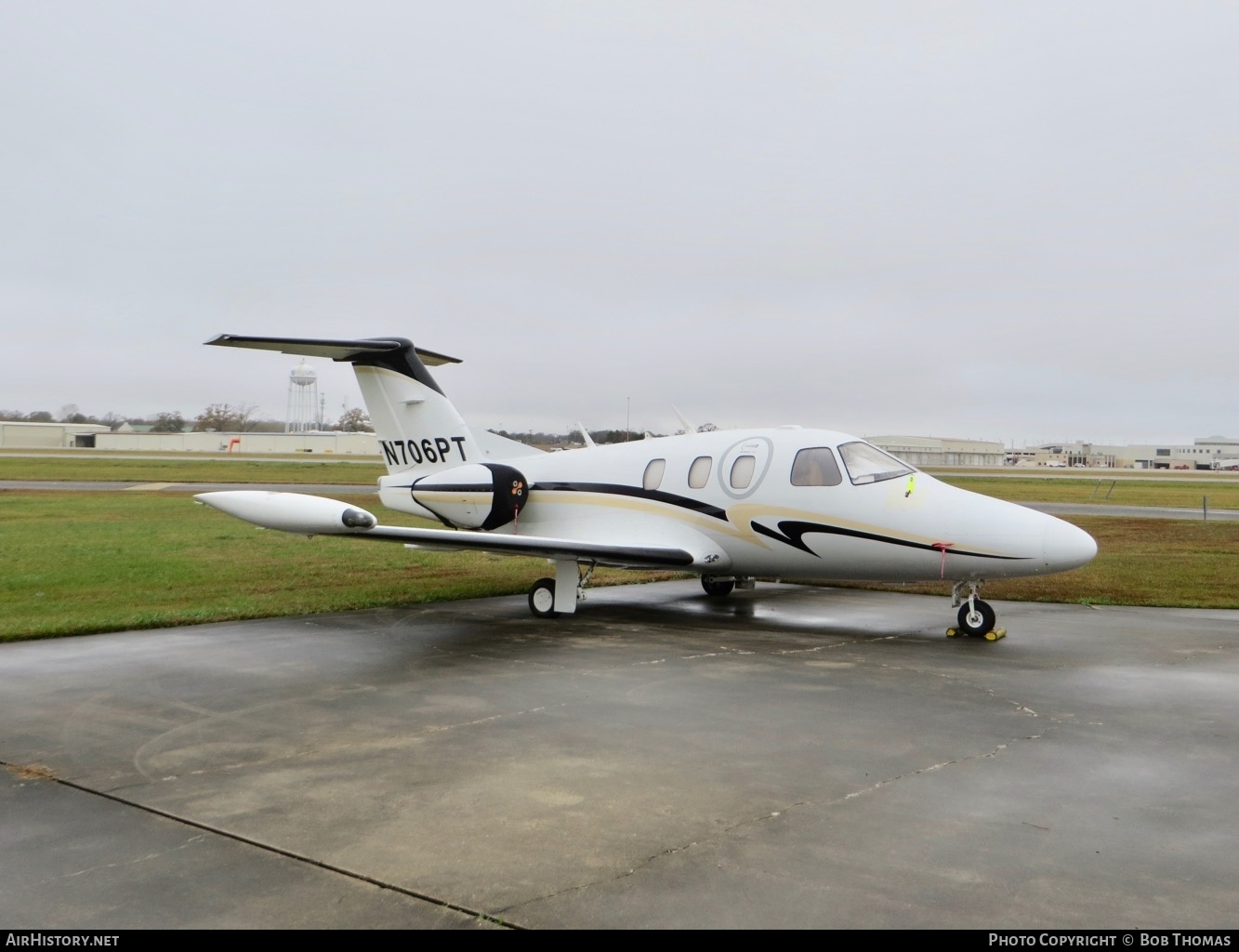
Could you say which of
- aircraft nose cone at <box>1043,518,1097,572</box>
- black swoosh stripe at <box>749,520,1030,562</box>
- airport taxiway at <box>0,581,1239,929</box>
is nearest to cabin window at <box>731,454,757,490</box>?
black swoosh stripe at <box>749,520,1030,562</box>

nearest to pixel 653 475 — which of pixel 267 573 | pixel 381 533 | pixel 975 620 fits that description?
pixel 381 533

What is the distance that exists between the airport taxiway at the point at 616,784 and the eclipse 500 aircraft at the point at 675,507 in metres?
1.30

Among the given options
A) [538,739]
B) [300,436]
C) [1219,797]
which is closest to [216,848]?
[538,739]

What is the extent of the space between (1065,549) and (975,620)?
1.44m

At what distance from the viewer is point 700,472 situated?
13.2 m

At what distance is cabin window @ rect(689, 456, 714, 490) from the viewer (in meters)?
13.1

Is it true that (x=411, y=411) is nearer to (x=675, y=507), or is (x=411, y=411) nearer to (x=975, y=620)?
(x=675, y=507)

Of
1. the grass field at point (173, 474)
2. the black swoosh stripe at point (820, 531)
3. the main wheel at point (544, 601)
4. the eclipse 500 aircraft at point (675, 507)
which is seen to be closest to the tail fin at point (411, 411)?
the eclipse 500 aircraft at point (675, 507)

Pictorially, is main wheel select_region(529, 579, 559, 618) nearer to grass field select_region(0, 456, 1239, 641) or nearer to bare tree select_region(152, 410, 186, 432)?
grass field select_region(0, 456, 1239, 641)

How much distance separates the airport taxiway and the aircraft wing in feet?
4.46

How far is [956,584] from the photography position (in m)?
11.9

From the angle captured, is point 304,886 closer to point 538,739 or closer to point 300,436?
point 538,739
